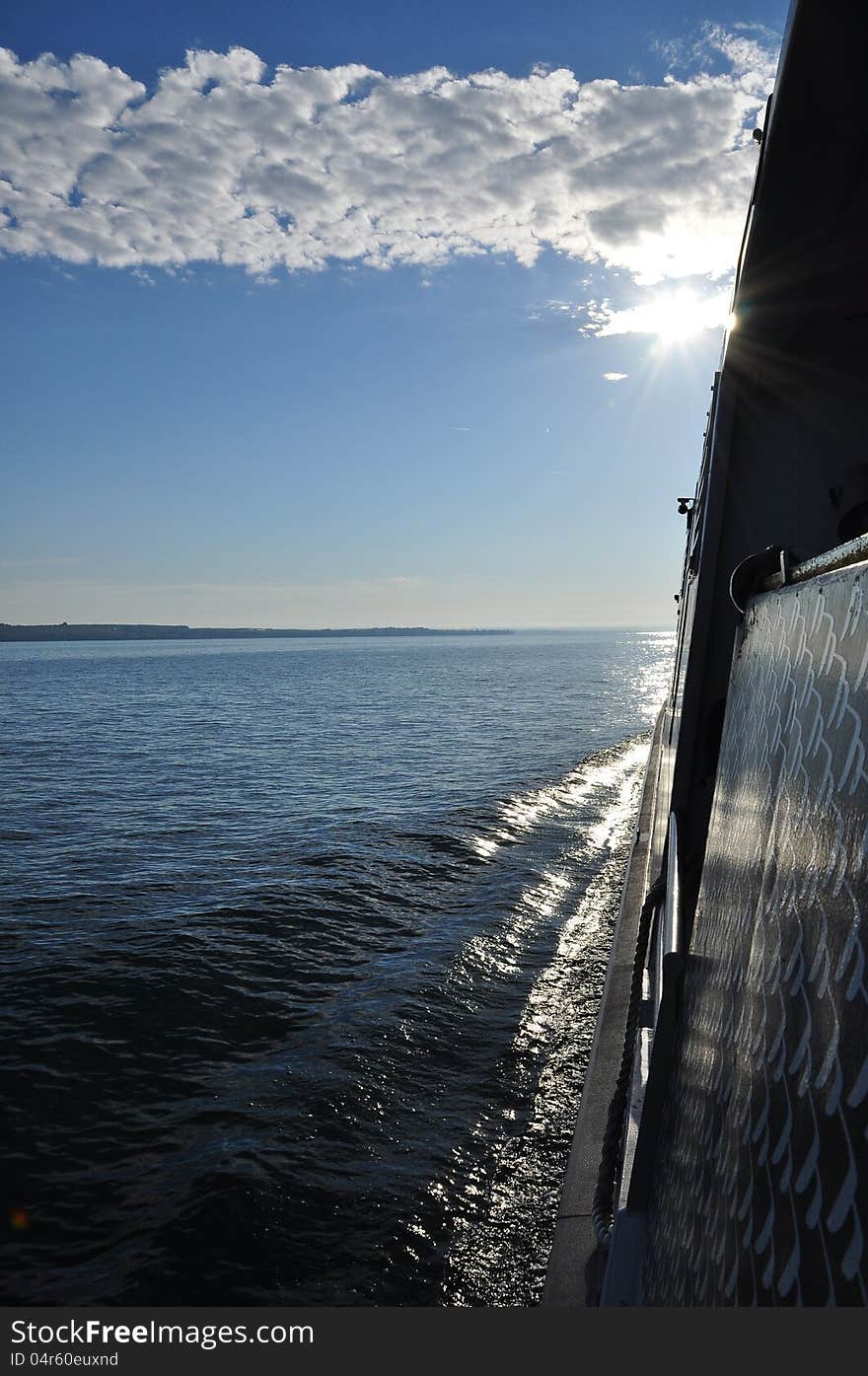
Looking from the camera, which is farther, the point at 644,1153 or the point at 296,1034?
the point at 296,1034

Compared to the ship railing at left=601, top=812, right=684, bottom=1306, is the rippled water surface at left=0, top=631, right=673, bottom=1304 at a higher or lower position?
lower

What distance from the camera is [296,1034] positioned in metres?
9.27

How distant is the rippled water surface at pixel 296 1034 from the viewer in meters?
6.03

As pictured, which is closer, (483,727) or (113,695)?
(483,727)

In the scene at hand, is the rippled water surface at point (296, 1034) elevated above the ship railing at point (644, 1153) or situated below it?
below

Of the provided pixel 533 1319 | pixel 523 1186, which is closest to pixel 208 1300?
pixel 523 1186

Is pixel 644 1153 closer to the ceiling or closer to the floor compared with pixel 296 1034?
closer to the ceiling

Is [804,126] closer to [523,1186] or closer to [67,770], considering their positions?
[523,1186]

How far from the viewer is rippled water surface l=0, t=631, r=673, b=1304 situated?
6.03 m

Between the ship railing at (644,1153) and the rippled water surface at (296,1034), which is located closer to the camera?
the ship railing at (644,1153)

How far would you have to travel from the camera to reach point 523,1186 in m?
6.63

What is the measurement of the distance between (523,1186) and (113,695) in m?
63.2

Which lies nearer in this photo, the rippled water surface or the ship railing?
the ship railing

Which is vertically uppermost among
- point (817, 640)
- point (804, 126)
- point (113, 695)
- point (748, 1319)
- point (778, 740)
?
point (804, 126)
